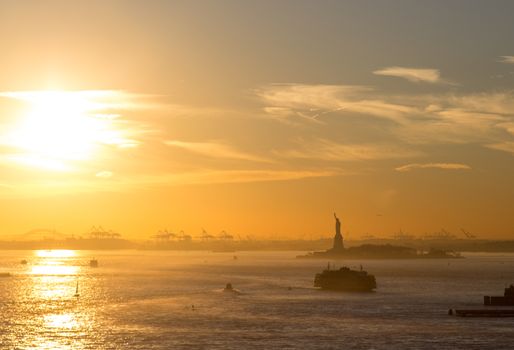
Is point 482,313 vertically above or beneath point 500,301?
beneath

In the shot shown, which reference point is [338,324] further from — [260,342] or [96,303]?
[96,303]

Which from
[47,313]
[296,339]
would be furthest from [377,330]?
[47,313]

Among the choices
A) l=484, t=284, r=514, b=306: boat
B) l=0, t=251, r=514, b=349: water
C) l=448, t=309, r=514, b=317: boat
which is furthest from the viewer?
l=484, t=284, r=514, b=306: boat

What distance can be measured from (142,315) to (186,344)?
38.4 m

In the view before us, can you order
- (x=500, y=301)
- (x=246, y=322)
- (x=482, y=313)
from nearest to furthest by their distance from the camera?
(x=246, y=322), (x=482, y=313), (x=500, y=301)

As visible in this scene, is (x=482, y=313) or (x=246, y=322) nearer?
(x=246, y=322)

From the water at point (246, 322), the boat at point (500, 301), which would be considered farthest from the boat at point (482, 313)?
the boat at point (500, 301)

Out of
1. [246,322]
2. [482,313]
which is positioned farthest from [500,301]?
[246,322]

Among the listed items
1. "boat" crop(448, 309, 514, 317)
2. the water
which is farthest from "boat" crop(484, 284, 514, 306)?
"boat" crop(448, 309, 514, 317)

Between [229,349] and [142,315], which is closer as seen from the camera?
[229,349]

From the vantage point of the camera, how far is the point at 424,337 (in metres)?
98.8

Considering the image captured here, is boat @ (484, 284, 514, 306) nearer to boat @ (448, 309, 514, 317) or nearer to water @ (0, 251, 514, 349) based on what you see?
water @ (0, 251, 514, 349)

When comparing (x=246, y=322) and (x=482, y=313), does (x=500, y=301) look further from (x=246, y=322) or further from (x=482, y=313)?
(x=246, y=322)

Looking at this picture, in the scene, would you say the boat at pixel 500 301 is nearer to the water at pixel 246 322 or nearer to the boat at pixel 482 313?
the water at pixel 246 322
